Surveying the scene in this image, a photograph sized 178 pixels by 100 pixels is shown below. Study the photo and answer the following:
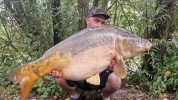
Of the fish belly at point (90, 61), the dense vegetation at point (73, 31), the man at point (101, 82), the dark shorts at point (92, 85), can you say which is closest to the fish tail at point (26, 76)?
the fish belly at point (90, 61)

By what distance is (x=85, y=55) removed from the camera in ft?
9.33

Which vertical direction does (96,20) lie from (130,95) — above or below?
above

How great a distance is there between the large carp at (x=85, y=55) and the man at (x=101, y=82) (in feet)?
2.00

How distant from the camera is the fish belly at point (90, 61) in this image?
111 inches

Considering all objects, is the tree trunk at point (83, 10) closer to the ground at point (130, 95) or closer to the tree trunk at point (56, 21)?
the tree trunk at point (56, 21)

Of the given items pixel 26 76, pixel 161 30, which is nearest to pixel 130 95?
pixel 161 30

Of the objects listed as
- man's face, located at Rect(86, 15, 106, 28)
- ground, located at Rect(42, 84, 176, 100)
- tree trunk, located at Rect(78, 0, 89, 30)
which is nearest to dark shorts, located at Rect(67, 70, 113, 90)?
ground, located at Rect(42, 84, 176, 100)

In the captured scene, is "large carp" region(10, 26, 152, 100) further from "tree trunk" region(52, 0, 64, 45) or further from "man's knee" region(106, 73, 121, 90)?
"tree trunk" region(52, 0, 64, 45)

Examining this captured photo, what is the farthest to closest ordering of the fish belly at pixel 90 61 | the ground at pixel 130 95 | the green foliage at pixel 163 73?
the green foliage at pixel 163 73, the ground at pixel 130 95, the fish belly at pixel 90 61

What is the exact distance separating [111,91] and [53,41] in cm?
161

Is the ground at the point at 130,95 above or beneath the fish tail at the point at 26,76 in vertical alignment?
beneath

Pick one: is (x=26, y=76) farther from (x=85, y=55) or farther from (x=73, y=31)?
(x=73, y=31)

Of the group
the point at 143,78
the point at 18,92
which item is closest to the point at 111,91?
the point at 143,78

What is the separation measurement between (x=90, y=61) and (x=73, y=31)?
2110mm
